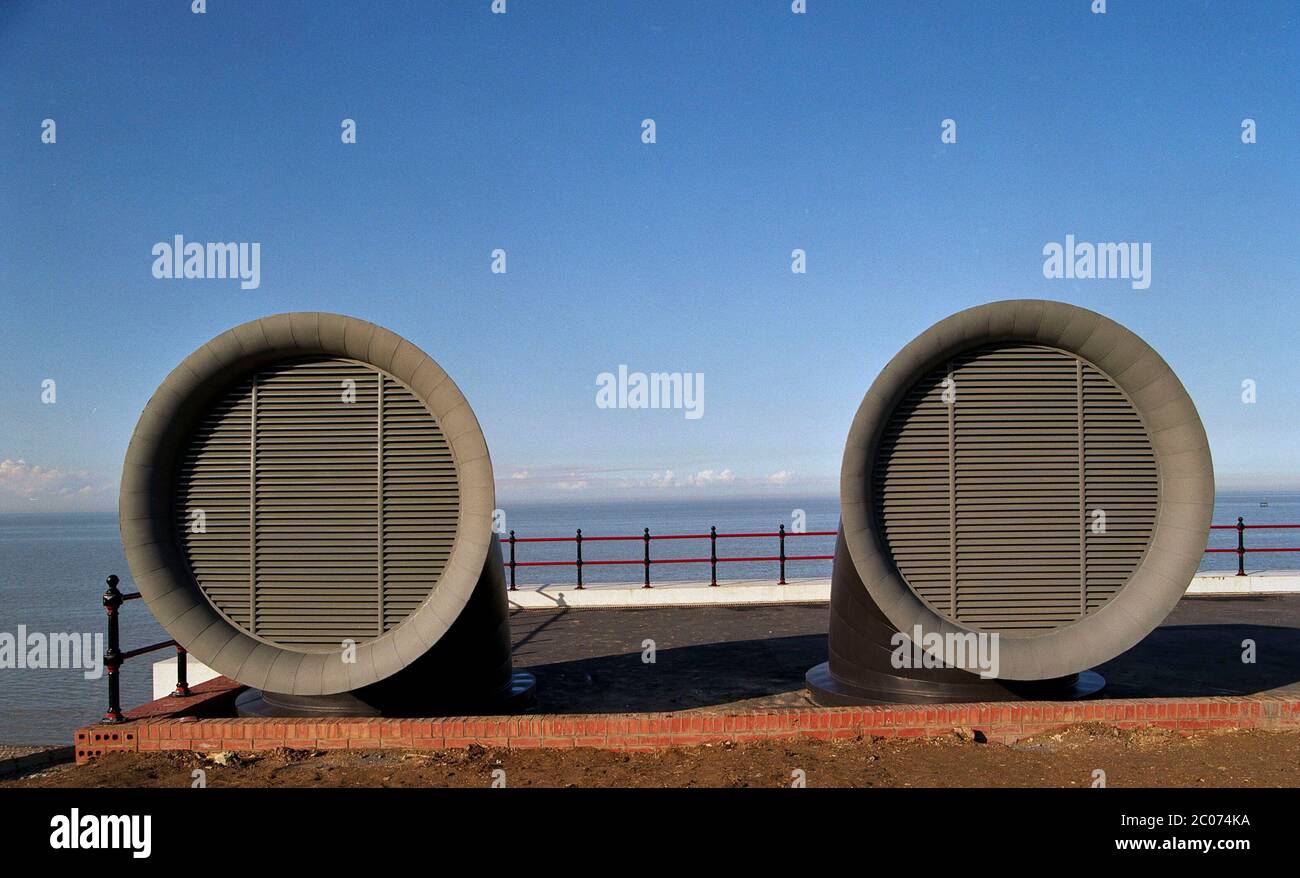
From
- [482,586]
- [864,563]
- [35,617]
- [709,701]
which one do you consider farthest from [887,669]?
[35,617]

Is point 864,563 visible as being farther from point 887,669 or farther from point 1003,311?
point 1003,311

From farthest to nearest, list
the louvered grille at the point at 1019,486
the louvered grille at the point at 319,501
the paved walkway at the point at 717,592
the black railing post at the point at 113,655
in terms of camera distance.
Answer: the paved walkway at the point at 717,592, the louvered grille at the point at 1019,486, the black railing post at the point at 113,655, the louvered grille at the point at 319,501

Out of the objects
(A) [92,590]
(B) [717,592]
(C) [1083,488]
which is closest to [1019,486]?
(C) [1083,488]

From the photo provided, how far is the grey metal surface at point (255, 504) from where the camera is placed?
21.5ft

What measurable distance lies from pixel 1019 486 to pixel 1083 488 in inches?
20.4

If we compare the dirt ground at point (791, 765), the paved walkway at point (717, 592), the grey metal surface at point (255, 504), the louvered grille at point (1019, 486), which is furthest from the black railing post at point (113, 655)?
the paved walkway at point (717, 592)

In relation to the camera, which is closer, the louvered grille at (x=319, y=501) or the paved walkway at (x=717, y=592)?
the louvered grille at (x=319, y=501)

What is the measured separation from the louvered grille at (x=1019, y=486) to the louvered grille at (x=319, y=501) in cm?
376

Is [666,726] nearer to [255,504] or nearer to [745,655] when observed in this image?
[255,504]

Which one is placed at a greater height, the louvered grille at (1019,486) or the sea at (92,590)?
the louvered grille at (1019,486)

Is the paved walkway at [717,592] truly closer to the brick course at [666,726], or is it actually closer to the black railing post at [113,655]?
the black railing post at [113,655]

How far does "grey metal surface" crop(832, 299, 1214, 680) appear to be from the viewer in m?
6.88

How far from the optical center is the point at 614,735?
6.46 meters

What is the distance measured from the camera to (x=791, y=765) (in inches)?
238
